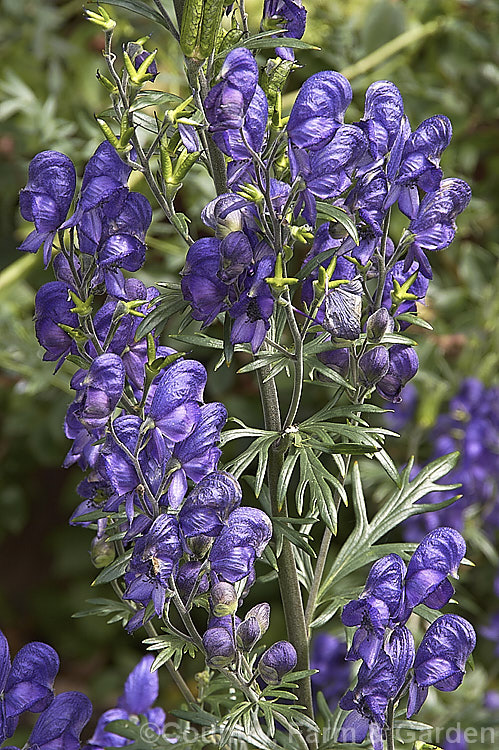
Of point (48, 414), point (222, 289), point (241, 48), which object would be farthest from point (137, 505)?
point (48, 414)

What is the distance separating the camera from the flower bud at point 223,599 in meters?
0.57

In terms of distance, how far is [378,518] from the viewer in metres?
0.76

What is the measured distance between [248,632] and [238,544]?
0.24 ft

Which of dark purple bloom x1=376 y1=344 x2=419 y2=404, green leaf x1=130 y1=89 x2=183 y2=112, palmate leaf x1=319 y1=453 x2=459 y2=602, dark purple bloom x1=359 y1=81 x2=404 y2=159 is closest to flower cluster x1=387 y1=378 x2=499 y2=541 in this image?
palmate leaf x1=319 y1=453 x2=459 y2=602

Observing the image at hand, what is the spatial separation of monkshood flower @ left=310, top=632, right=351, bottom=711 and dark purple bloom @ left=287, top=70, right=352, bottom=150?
73cm

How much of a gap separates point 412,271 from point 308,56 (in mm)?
1099

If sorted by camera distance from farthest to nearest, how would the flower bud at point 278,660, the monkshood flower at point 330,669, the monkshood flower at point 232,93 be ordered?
1. the monkshood flower at point 330,669
2. the flower bud at point 278,660
3. the monkshood flower at point 232,93

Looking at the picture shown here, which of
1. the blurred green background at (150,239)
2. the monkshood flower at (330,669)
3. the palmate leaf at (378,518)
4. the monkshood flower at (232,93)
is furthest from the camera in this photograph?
the blurred green background at (150,239)

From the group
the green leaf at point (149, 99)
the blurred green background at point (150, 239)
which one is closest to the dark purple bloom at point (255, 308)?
the green leaf at point (149, 99)

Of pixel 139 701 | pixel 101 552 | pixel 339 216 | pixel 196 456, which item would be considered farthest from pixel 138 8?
pixel 139 701

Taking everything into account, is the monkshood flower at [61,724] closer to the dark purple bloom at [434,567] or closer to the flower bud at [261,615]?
the flower bud at [261,615]

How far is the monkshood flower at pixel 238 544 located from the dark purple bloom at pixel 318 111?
24 centimetres

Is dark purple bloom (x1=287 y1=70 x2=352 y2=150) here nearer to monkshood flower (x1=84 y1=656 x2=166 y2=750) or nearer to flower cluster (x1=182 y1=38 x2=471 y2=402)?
flower cluster (x1=182 y1=38 x2=471 y2=402)

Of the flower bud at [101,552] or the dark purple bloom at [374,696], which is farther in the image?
the flower bud at [101,552]
